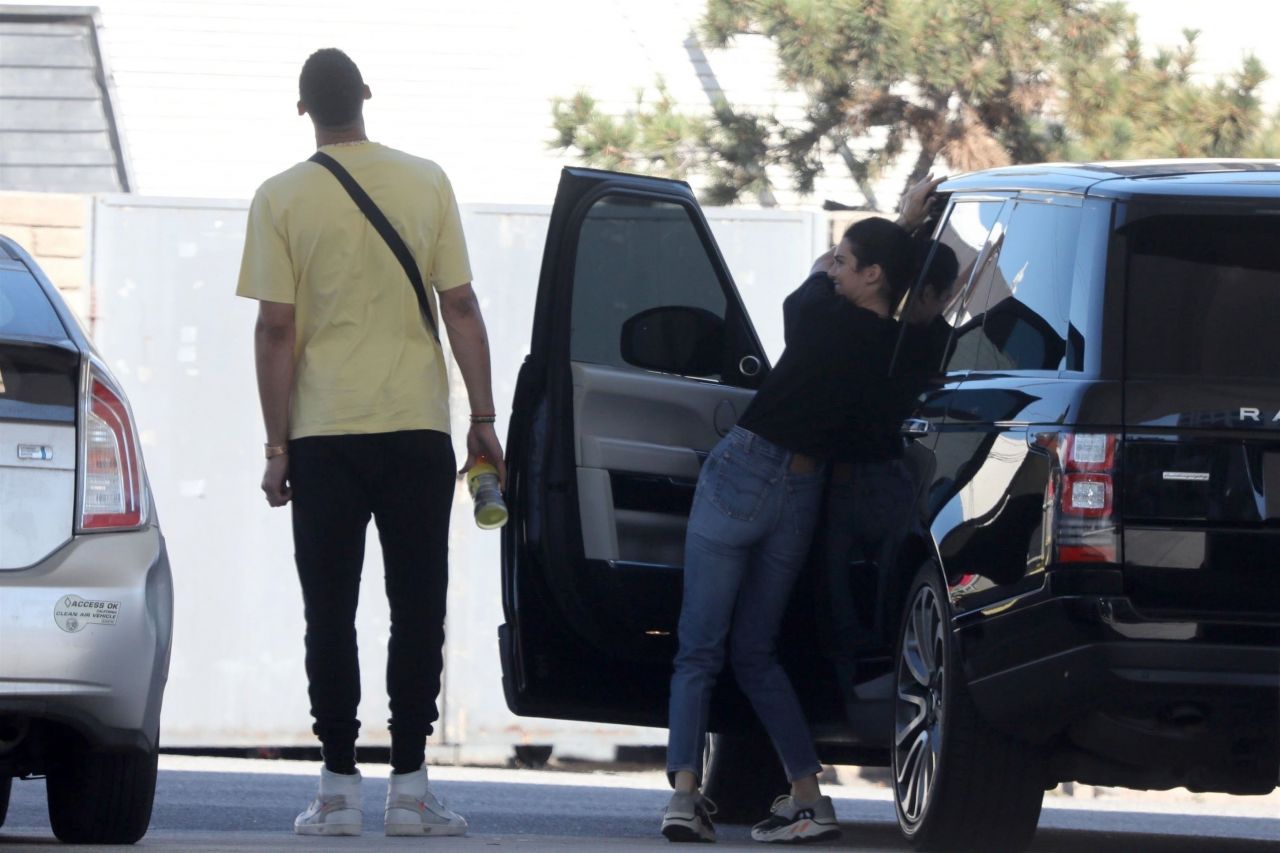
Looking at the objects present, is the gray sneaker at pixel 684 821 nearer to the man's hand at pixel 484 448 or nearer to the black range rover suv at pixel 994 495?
the black range rover suv at pixel 994 495

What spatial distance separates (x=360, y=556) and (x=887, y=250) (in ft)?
5.21

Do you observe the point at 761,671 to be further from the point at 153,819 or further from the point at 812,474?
the point at 153,819

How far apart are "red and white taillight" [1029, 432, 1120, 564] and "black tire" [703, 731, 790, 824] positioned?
2.43 metres

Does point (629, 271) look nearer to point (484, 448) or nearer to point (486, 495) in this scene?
point (484, 448)

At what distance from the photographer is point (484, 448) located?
19.0ft

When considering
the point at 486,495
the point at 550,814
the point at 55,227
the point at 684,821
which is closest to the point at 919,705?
the point at 684,821

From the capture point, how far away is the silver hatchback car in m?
4.55

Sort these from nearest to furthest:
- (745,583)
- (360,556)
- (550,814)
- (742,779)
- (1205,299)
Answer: (1205,299)
(360,556)
(745,583)
(742,779)
(550,814)

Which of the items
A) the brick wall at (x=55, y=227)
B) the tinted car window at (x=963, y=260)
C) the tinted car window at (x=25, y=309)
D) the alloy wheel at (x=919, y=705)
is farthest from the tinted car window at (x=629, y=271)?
the brick wall at (x=55, y=227)

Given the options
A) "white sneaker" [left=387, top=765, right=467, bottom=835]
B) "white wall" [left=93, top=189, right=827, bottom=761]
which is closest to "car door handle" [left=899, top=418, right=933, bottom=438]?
"white sneaker" [left=387, top=765, right=467, bottom=835]

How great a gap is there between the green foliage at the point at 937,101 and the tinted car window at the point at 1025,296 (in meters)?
8.46

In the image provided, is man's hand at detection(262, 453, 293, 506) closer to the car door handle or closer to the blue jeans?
the blue jeans

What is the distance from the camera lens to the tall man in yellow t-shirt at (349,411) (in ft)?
18.4

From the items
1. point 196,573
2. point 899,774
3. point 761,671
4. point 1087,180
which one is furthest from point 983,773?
point 196,573
